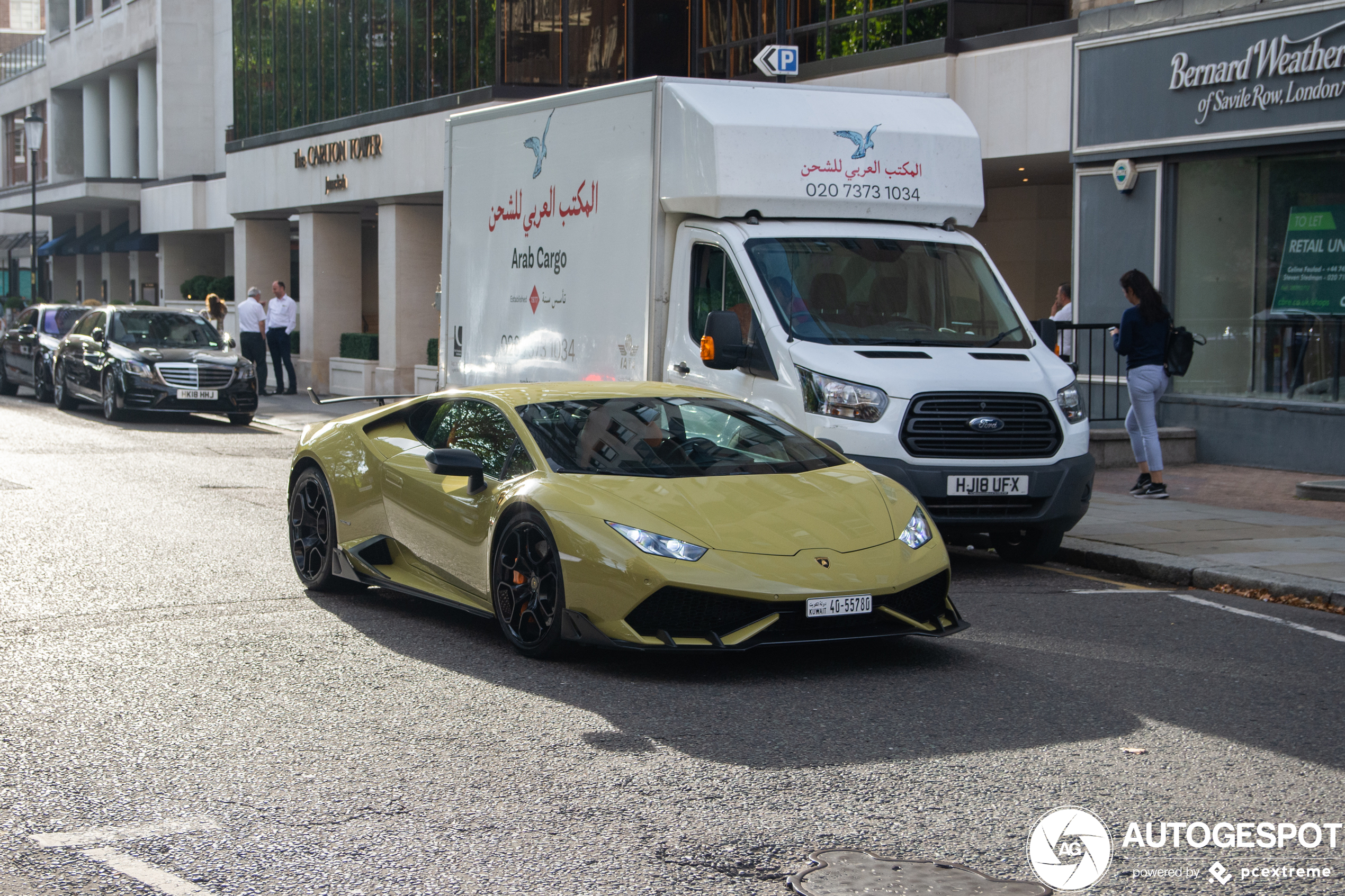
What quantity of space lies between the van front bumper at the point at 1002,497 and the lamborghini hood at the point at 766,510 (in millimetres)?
2193

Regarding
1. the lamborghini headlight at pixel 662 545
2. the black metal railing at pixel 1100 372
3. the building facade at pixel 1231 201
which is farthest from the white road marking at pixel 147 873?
the black metal railing at pixel 1100 372

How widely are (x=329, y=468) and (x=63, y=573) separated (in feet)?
6.54

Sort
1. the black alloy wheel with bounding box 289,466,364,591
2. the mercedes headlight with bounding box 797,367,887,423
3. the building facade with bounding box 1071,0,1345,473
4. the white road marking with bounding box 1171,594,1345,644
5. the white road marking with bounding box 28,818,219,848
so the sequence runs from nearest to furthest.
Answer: the white road marking with bounding box 28,818,219,848, the white road marking with bounding box 1171,594,1345,644, the black alloy wheel with bounding box 289,466,364,591, the mercedes headlight with bounding box 797,367,887,423, the building facade with bounding box 1071,0,1345,473

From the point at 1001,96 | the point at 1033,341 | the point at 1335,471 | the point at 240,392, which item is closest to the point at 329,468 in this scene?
the point at 1033,341

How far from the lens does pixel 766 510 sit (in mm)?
6867

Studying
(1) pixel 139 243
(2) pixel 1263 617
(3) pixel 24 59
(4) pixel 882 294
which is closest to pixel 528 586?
(2) pixel 1263 617

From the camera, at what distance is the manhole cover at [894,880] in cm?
409

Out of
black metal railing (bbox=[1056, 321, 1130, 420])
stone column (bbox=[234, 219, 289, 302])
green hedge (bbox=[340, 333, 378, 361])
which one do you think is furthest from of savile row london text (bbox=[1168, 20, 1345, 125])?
stone column (bbox=[234, 219, 289, 302])

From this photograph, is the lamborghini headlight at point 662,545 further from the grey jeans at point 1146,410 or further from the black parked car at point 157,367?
the black parked car at point 157,367

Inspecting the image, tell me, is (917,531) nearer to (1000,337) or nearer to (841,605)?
(841,605)

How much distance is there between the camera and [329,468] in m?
8.59

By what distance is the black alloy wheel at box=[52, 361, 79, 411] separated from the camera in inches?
944

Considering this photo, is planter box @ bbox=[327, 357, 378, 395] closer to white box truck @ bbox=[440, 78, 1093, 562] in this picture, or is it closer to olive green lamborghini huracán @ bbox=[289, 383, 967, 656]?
white box truck @ bbox=[440, 78, 1093, 562]

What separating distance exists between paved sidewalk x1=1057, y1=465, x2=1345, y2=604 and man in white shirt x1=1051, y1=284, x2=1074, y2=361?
13.0ft
